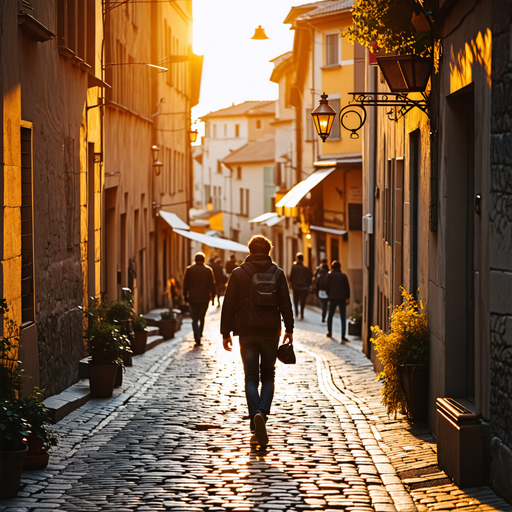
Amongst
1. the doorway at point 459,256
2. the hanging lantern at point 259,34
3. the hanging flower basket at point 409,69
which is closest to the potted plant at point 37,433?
the doorway at point 459,256

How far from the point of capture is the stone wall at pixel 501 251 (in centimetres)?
602

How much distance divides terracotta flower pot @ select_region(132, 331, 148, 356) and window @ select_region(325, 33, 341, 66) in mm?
17961

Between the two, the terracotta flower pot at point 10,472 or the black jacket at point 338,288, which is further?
the black jacket at point 338,288

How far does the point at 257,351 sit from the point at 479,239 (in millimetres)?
2767

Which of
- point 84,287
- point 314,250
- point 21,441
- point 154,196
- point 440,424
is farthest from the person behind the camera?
point 314,250

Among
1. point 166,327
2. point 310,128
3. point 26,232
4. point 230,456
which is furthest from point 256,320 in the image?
point 310,128

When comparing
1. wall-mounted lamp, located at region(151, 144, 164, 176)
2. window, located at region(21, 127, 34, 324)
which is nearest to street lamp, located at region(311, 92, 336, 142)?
window, located at region(21, 127, 34, 324)

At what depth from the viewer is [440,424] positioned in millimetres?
7312

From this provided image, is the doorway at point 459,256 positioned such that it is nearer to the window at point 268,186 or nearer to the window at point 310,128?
the window at point 310,128

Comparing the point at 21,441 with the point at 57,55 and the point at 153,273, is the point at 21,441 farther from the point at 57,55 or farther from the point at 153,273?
the point at 153,273

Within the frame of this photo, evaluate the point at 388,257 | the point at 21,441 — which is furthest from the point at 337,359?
the point at 21,441

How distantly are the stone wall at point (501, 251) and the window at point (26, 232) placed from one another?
202 inches

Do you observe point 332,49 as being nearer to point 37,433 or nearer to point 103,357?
point 103,357

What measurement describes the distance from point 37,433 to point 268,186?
5527 cm
